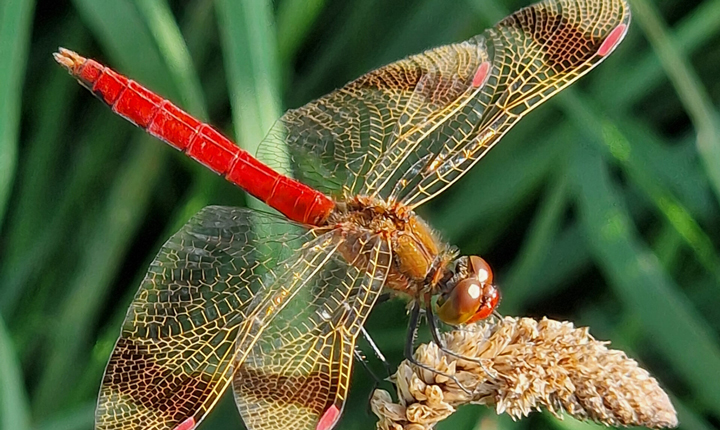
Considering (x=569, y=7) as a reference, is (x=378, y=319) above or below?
below

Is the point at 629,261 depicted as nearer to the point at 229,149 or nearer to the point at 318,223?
the point at 318,223

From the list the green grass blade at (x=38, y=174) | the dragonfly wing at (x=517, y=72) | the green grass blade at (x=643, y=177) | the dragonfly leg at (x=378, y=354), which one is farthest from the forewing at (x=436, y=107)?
the green grass blade at (x=38, y=174)

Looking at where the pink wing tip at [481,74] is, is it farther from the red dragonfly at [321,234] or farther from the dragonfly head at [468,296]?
the dragonfly head at [468,296]

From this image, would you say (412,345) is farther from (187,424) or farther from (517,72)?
(517,72)

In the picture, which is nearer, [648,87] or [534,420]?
[534,420]

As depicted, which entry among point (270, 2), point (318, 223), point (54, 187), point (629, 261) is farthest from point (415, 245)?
point (54, 187)

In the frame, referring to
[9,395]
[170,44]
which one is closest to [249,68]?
[170,44]

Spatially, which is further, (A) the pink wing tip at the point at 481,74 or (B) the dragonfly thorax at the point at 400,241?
(A) the pink wing tip at the point at 481,74
